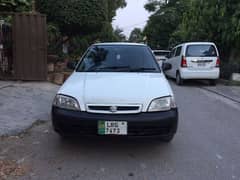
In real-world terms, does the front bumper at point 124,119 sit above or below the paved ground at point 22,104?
above

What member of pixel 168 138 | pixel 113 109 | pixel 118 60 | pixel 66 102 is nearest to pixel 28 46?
pixel 118 60

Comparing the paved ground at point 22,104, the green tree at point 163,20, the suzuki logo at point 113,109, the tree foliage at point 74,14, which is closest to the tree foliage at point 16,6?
the tree foliage at point 74,14

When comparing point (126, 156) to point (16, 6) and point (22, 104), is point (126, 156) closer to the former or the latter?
point (22, 104)

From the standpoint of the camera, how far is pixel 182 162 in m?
3.77

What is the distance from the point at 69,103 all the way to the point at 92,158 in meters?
0.80

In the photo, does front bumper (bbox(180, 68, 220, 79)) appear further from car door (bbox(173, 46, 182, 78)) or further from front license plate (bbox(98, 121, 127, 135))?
front license plate (bbox(98, 121, 127, 135))

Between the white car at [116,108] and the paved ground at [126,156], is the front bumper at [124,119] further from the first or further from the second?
the paved ground at [126,156]

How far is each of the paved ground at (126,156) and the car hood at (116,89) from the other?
74cm

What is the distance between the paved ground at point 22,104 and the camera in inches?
206

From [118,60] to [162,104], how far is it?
1.56 meters

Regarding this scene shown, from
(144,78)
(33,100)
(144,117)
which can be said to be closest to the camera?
(144,117)

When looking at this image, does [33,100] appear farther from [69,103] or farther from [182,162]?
[182,162]

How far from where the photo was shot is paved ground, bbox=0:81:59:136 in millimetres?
5243

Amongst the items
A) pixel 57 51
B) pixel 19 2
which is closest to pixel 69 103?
pixel 19 2
